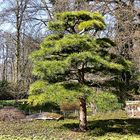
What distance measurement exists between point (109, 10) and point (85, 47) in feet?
24.0

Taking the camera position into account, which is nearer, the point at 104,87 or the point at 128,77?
the point at 104,87

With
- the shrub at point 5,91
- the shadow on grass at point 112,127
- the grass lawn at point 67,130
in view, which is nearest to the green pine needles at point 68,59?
the grass lawn at point 67,130

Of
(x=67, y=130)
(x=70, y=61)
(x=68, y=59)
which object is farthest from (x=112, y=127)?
(x=68, y=59)

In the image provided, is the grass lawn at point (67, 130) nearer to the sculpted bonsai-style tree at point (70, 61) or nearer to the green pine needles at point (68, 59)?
the sculpted bonsai-style tree at point (70, 61)

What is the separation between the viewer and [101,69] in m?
10.8

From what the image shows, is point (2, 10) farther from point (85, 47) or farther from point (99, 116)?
point (85, 47)

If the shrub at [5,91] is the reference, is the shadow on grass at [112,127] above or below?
below

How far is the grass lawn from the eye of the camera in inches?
388

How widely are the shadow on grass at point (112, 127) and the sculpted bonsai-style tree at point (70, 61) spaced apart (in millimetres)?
489

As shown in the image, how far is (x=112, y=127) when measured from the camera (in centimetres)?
1129

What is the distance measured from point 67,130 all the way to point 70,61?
2353mm

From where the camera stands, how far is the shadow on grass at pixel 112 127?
10.7 metres

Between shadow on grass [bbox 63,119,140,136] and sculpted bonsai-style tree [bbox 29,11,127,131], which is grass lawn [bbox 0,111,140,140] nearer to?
shadow on grass [bbox 63,119,140,136]

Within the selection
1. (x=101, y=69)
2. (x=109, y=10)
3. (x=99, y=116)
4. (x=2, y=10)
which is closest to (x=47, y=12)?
(x=2, y=10)
